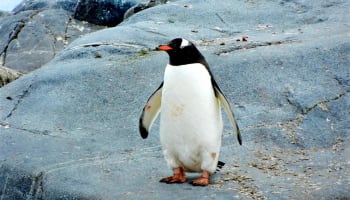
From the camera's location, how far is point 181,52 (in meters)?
3.96

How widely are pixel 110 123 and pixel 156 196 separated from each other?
1914 mm

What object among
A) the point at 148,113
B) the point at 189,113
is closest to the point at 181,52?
the point at 189,113

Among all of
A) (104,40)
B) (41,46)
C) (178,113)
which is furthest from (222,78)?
(41,46)

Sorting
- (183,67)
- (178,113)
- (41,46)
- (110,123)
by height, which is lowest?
(41,46)

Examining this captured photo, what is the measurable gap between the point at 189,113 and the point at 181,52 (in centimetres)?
36

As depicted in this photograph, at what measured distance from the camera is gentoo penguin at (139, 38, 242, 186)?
13.1ft

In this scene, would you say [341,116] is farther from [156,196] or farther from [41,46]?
[41,46]

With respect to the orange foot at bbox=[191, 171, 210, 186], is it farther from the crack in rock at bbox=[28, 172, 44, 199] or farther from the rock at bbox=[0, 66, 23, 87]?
the rock at bbox=[0, 66, 23, 87]

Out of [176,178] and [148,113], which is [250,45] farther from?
[176,178]

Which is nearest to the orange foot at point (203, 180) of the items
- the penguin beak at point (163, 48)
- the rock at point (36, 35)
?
the penguin beak at point (163, 48)

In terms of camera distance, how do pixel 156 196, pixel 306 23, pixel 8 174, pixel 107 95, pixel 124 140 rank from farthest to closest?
pixel 306 23
pixel 107 95
pixel 124 140
pixel 8 174
pixel 156 196

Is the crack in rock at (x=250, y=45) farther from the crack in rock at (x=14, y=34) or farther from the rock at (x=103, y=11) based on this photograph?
the crack in rock at (x=14, y=34)

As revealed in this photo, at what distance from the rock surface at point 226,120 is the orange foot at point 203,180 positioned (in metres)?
0.08

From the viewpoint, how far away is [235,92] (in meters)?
5.90
